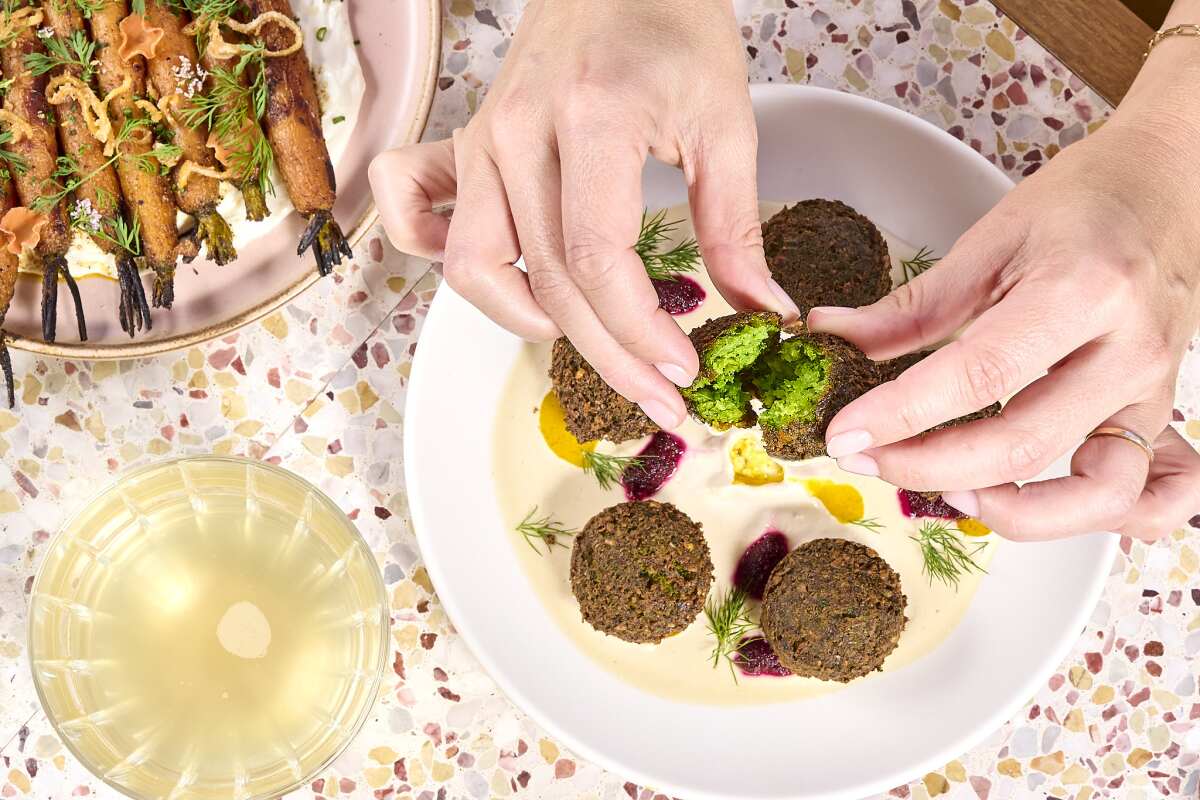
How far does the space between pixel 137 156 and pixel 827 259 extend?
1098 millimetres

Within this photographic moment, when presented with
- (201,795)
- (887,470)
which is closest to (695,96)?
(887,470)

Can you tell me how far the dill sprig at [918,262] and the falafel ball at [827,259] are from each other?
127 millimetres

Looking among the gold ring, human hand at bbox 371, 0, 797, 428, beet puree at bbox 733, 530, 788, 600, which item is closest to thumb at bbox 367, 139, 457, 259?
human hand at bbox 371, 0, 797, 428

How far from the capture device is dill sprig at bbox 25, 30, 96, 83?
1.52m

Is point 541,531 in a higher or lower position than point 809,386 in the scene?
lower

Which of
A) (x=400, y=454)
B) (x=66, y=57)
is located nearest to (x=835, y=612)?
(x=400, y=454)

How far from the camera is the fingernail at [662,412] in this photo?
1239 mm

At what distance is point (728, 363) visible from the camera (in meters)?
1.28

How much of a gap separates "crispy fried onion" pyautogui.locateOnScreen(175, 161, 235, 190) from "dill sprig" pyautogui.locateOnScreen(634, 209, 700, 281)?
26.4 inches

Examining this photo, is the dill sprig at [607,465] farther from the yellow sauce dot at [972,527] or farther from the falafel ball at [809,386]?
the yellow sauce dot at [972,527]

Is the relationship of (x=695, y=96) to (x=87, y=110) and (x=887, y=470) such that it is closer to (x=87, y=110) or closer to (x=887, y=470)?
(x=887, y=470)

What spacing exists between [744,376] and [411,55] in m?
0.74

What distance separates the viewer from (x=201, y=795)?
1.54 meters

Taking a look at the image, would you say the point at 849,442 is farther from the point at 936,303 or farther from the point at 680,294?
the point at 680,294
